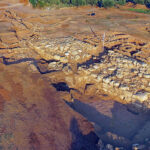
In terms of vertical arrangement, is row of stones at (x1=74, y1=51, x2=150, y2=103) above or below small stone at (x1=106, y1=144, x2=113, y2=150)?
above

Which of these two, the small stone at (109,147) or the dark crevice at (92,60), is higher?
the dark crevice at (92,60)

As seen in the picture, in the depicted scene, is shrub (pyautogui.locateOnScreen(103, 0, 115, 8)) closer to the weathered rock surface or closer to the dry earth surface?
the dry earth surface

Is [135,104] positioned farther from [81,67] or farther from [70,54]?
[70,54]

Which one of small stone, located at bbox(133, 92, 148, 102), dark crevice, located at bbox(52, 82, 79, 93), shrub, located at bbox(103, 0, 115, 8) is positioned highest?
shrub, located at bbox(103, 0, 115, 8)

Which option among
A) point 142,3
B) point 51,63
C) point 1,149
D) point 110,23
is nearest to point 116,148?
point 1,149

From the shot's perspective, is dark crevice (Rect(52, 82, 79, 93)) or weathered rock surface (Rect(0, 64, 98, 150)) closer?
weathered rock surface (Rect(0, 64, 98, 150))

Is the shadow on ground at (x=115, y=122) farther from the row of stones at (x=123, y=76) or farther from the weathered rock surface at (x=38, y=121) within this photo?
the row of stones at (x=123, y=76)

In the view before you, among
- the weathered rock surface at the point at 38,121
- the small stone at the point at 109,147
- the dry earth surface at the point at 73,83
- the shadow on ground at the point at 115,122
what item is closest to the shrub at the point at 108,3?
the dry earth surface at the point at 73,83

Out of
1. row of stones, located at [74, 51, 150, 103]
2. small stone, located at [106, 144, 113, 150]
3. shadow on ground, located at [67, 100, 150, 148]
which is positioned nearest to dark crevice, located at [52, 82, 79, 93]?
shadow on ground, located at [67, 100, 150, 148]
